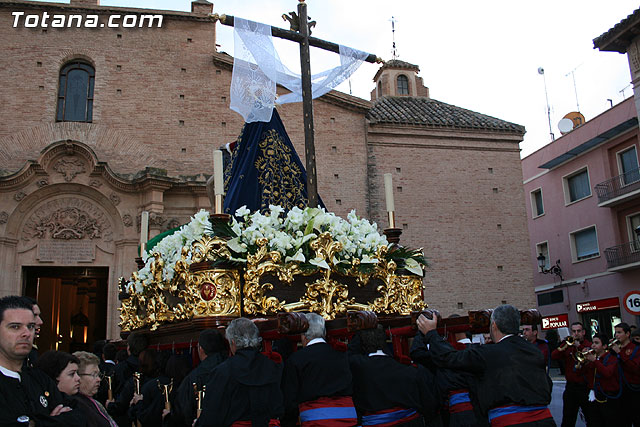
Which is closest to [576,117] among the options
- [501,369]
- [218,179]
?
[218,179]

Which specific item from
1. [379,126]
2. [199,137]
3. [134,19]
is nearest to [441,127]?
[379,126]

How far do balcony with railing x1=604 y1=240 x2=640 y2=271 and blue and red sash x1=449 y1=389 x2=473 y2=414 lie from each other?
1832 centimetres

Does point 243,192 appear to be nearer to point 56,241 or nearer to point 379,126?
point 56,241

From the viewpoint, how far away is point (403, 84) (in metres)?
21.5

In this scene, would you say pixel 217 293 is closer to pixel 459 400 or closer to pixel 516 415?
pixel 459 400

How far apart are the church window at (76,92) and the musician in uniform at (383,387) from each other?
13486mm

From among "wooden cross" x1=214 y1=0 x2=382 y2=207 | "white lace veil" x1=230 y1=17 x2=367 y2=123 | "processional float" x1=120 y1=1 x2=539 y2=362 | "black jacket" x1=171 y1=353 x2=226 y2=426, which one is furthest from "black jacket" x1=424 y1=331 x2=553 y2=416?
"white lace veil" x1=230 y1=17 x2=367 y2=123

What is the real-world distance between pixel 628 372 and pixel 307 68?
5.04m

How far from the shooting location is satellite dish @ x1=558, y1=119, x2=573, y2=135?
26.0m

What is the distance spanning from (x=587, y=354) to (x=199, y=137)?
38.0 ft

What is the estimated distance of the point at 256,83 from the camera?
5715 mm

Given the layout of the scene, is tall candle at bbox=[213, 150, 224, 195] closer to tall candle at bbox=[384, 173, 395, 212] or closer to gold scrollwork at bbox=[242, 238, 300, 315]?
gold scrollwork at bbox=[242, 238, 300, 315]

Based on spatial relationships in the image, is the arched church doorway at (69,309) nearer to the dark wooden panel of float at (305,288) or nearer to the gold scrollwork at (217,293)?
the dark wooden panel of float at (305,288)

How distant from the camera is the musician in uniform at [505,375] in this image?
363 centimetres
